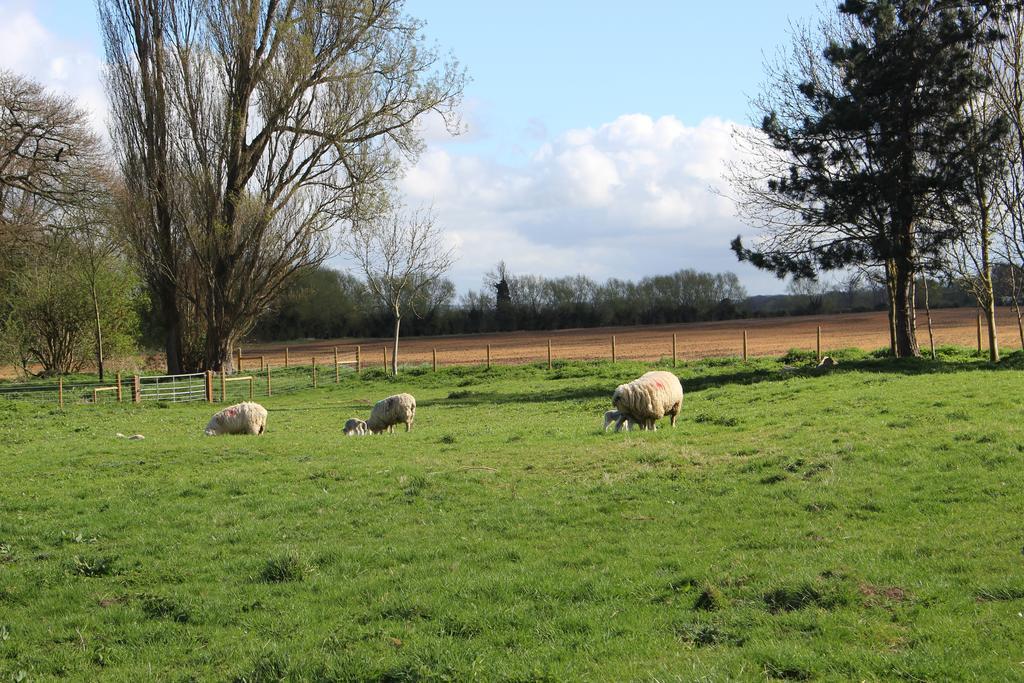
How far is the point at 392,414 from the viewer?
2069cm

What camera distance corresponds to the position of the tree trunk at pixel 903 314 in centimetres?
2802

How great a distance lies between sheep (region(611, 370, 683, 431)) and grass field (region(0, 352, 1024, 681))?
3.09ft

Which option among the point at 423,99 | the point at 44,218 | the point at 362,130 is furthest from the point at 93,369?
the point at 423,99

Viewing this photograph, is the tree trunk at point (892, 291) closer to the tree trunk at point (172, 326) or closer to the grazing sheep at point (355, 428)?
the grazing sheep at point (355, 428)

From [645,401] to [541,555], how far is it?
8665mm

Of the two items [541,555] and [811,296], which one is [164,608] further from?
[811,296]

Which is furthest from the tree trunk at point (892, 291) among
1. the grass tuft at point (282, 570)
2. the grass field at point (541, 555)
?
the grass tuft at point (282, 570)

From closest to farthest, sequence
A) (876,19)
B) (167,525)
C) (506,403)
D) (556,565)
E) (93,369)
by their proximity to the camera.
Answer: (556,565), (167,525), (506,403), (876,19), (93,369)

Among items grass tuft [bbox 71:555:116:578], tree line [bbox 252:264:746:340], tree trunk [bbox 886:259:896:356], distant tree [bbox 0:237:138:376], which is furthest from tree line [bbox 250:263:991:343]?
grass tuft [bbox 71:555:116:578]

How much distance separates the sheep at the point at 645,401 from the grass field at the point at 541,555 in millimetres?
943

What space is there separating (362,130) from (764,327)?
48.6 metres

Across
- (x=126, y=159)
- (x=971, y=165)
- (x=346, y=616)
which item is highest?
(x=126, y=159)

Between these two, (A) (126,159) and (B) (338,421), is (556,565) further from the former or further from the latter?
(A) (126,159)

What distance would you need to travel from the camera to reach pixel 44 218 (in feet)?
133
